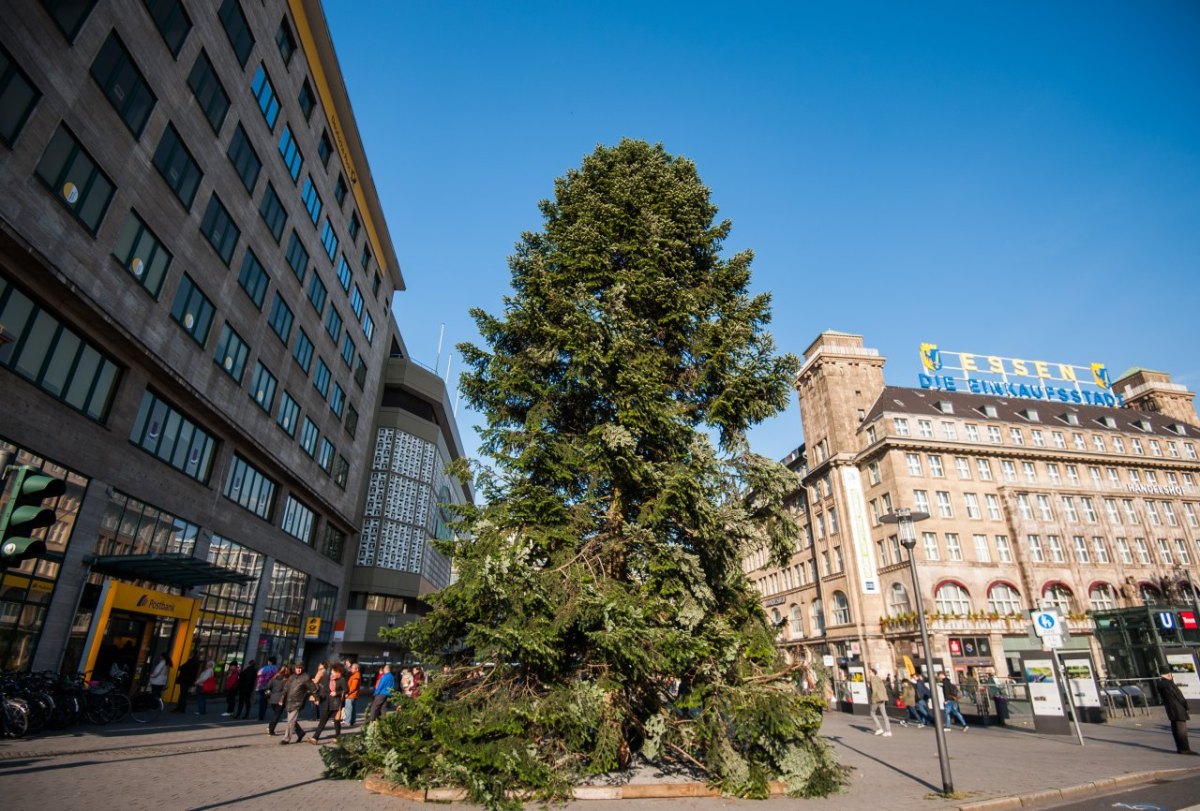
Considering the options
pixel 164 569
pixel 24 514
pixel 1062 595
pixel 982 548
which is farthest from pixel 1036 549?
pixel 24 514

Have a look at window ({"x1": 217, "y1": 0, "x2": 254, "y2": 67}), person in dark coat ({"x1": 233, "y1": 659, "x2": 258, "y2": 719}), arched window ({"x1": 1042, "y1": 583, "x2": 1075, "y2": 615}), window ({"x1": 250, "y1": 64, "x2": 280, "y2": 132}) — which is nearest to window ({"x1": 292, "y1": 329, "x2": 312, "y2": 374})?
window ({"x1": 250, "y1": 64, "x2": 280, "y2": 132})

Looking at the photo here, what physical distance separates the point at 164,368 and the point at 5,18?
9.98 meters

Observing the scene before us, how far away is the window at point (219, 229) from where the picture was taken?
23.0m

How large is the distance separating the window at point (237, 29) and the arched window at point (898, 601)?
5239 centimetres

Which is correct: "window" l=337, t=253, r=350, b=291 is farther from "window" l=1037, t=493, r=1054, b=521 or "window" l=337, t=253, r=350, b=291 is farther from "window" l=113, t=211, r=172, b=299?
"window" l=1037, t=493, r=1054, b=521

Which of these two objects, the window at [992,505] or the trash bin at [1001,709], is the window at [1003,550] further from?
the trash bin at [1001,709]

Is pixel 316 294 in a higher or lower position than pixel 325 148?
lower

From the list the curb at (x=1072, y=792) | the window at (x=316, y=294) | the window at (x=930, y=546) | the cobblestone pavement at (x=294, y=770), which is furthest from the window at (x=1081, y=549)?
the window at (x=316, y=294)

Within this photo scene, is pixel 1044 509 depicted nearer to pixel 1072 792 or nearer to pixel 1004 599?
pixel 1004 599

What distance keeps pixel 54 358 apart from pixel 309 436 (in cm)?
1944

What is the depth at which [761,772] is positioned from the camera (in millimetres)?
9609

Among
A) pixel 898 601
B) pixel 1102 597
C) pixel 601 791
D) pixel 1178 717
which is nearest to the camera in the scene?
pixel 601 791

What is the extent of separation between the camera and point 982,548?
46750mm

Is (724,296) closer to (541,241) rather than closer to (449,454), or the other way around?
(541,241)
